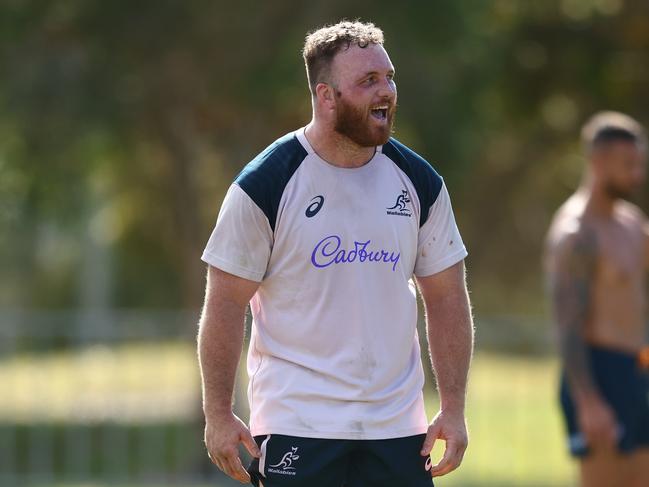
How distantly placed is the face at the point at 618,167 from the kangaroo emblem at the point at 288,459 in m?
3.73

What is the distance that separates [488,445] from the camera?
548 inches

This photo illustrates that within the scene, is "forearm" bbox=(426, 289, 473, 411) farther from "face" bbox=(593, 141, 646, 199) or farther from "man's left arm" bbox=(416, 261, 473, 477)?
"face" bbox=(593, 141, 646, 199)

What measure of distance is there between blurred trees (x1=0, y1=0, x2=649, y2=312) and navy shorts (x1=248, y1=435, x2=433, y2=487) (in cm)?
887

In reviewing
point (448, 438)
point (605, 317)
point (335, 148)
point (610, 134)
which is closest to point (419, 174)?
point (335, 148)

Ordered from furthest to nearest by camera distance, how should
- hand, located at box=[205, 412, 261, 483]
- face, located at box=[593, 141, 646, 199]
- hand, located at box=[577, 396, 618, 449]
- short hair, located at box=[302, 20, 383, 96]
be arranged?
face, located at box=[593, 141, 646, 199] < hand, located at box=[577, 396, 618, 449] < short hair, located at box=[302, 20, 383, 96] < hand, located at box=[205, 412, 261, 483]

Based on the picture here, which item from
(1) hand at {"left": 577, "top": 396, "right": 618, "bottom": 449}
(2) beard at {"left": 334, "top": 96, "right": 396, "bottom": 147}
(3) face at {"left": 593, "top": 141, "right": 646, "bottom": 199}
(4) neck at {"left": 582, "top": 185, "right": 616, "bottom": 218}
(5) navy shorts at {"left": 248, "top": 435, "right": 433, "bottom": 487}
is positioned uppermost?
(2) beard at {"left": 334, "top": 96, "right": 396, "bottom": 147}

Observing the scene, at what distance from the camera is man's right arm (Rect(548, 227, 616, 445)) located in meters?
7.26

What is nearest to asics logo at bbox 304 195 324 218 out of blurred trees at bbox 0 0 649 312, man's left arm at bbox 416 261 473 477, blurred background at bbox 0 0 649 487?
man's left arm at bbox 416 261 473 477

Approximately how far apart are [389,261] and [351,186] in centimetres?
27

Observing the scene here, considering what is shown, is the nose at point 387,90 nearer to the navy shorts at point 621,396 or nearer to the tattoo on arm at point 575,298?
the tattoo on arm at point 575,298

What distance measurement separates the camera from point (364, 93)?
4.35 m

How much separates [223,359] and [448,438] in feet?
2.55

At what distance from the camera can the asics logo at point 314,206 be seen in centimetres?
438

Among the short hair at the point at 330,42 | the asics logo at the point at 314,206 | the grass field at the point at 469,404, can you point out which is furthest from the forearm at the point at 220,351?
the grass field at the point at 469,404
